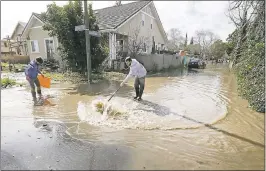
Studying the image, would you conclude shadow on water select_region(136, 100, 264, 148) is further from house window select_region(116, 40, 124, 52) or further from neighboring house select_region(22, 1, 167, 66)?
house window select_region(116, 40, 124, 52)

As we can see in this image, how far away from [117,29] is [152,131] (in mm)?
13057

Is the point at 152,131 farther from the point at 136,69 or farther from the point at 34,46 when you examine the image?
the point at 34,46

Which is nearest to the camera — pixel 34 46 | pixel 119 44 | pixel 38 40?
pixel 119 44

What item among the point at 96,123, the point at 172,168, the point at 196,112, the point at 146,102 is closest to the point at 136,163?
the point at 172,168

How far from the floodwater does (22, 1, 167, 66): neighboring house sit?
10.2 metres

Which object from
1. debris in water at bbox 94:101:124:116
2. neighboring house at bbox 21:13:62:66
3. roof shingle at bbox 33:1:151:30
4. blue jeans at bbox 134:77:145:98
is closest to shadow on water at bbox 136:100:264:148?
blue jeans at bbox 134:77:145:98

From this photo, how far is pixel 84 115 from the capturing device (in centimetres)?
580

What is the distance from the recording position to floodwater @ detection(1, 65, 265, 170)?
346 centimetres

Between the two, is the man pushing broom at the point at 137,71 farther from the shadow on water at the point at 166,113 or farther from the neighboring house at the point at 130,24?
the neighboring house at the point at 130,24

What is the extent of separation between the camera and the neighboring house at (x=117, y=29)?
55.9 ft

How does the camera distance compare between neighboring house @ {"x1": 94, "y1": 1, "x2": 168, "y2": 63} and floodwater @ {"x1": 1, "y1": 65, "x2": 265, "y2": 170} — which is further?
neighboring house @ {"x1": 94, "y1": 1, "x2": 168, "y2": 63}

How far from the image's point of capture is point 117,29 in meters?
16.6

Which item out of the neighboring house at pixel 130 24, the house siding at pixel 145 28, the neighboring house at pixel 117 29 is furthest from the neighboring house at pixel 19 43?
the house siding at pixel 145 28

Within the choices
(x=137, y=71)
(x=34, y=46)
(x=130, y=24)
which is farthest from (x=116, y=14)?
(x=137, y=71)
